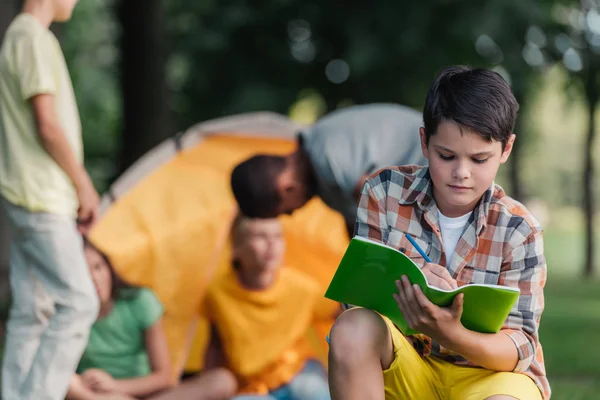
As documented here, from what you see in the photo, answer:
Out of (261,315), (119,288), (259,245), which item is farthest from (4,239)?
(259,245)

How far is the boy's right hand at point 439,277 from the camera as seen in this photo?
5.15 ft

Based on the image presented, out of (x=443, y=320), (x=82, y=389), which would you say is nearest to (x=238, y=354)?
(x=82, y=389)

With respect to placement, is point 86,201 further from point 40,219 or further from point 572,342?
point 572,342

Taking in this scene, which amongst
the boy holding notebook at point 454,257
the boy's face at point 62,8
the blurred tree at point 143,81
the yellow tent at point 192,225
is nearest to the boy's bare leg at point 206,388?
the yellow tent at point 192,225

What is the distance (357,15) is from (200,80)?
1.74 metres

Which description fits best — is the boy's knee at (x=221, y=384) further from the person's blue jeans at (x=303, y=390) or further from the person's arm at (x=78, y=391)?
the person's arm at (x=78, y=391)

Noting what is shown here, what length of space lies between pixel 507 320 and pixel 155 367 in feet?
5.50

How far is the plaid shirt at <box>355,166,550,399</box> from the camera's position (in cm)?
166

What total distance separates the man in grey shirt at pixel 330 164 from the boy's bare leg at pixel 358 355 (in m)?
1.04

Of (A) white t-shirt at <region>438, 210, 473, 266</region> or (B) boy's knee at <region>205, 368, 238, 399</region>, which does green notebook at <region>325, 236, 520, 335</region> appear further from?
(B) boy's knee at <region>205, 368, 238, 399</region>

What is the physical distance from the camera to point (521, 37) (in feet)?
23.0

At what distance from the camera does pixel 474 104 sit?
5.21ft

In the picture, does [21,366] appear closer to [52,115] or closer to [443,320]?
[52,115]

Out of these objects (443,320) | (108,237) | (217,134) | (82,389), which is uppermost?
(443,320)
